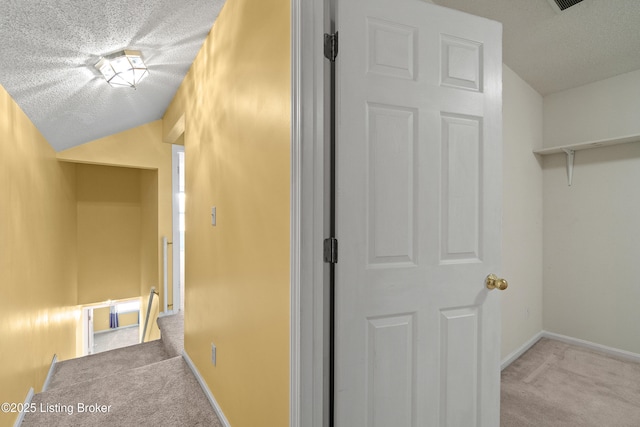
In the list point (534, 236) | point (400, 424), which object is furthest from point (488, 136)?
point (534, 236)

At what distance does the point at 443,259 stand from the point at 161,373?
7.54 ft

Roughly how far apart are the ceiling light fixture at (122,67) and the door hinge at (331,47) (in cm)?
144

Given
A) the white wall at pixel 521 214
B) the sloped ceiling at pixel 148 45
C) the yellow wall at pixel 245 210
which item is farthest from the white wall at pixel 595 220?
the yellow wall at pixel 245 210

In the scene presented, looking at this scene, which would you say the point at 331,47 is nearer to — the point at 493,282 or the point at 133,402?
the point at 493,282

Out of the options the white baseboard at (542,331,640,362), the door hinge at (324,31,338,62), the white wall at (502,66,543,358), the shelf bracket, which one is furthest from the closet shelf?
the door hinge at (324,31,338,62)

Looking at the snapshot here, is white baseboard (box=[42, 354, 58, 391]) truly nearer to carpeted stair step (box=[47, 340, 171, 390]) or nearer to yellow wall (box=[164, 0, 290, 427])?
carpeted stair step (box=[47, 340, 171, 390])

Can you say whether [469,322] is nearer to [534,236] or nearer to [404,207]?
[404,207]

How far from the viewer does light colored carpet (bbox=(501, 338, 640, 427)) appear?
190cm

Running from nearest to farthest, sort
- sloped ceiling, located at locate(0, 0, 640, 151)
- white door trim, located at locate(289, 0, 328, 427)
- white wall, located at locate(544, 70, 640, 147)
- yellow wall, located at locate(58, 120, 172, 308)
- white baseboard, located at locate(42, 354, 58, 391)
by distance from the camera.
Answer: white door trim, located at locate(289, 0, 328, 427), sloped ceiling, located at locate(0, 0, 640, 151), white wall, located at locate(544, 70, 640, 147), white baseboard, located at locate(42, 354, 58, 391), yellow wall, located at locate(58, 120, 172, 308)

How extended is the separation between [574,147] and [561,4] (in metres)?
1.41

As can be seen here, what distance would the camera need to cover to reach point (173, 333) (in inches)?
129

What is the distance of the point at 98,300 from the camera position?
192 inches

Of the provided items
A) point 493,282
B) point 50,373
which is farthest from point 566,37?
point 50,373

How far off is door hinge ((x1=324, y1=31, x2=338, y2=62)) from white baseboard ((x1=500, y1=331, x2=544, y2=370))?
104 inches
